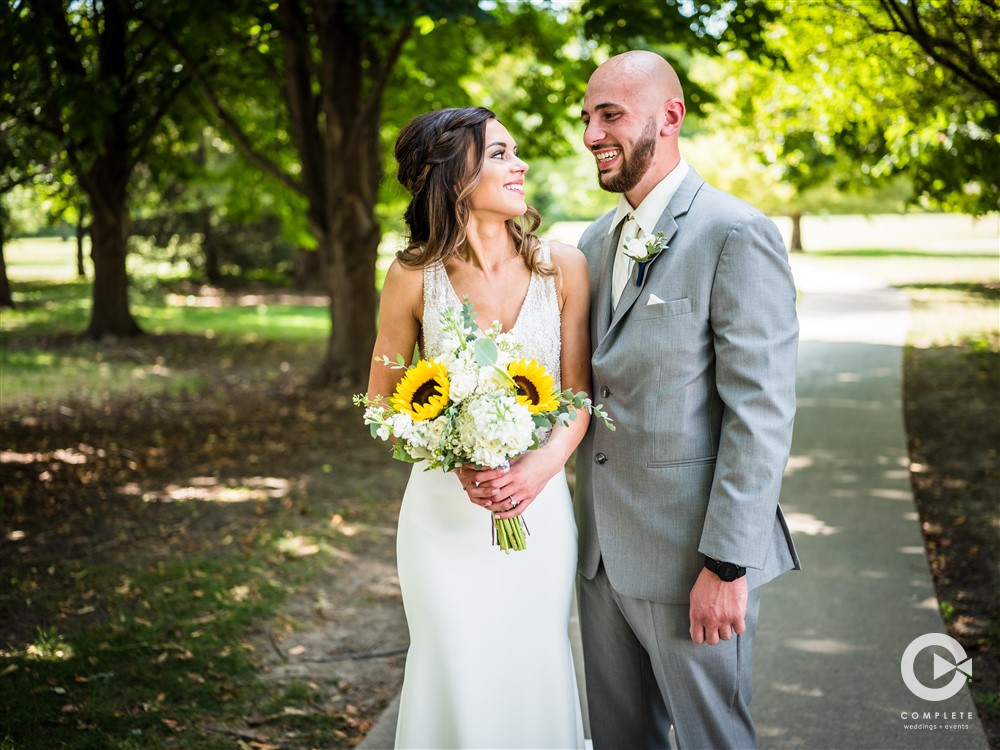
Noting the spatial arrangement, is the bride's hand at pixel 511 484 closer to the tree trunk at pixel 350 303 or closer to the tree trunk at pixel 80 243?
the tree trunk at pixel 350 303

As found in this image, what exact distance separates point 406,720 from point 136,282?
1954 cm

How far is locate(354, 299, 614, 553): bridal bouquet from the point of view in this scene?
2539 mm

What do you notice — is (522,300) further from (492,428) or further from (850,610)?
(850,610)

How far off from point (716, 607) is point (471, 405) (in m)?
0.95

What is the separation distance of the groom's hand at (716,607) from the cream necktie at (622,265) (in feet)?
3.03

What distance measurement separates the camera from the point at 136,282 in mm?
20734

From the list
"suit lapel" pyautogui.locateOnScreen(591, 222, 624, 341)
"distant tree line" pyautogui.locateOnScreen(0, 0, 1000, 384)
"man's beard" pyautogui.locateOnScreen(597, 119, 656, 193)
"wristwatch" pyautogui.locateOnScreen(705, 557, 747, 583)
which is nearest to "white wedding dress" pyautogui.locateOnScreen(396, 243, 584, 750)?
"suit lapel" pyautogui.locateOnScreen(591, 222, 624, 341)

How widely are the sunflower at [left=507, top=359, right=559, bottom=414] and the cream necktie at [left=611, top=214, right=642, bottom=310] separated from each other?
0.42 m

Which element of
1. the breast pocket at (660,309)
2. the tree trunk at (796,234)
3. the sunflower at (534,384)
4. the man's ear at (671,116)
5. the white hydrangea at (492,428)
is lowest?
the white hydrangea at (492,428)

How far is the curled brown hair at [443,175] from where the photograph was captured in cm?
304

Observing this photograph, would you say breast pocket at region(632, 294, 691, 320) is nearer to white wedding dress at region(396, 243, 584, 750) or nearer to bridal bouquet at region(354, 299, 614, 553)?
bridal bouquet at region(354, 299, 614, 553)

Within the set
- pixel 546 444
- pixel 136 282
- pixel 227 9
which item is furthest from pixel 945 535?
pixel 136 282

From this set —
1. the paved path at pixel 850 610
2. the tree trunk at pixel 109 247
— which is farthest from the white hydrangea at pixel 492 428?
the tree trunk at pixel 109 247

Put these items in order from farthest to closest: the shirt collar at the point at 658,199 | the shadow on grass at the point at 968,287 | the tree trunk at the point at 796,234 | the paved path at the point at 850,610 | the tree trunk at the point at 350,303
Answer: the tree trunk at the point at 796,234
the shadow on grass at the point at 968,287
the tree trunk at the point at 350,303
the paved path at the point at 850,610
the shirt collar at the point at 658,199
